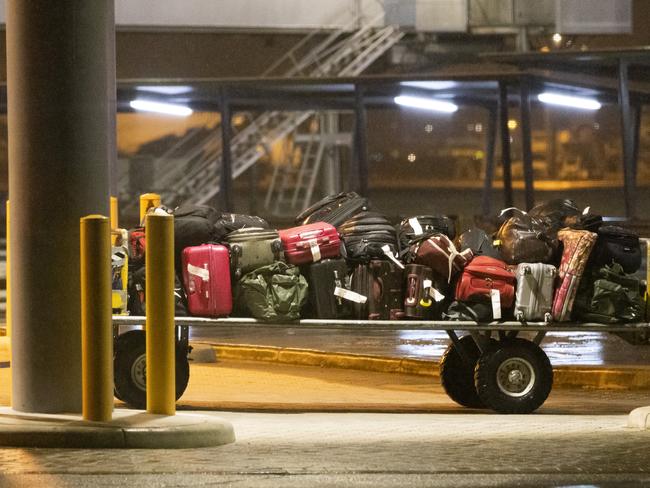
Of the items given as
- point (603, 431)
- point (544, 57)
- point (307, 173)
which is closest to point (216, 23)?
point (307, 173)

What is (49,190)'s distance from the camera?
789 cm

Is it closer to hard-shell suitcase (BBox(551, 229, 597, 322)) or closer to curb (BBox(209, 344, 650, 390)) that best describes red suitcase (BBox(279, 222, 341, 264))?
hard-shell suitcase (BBox(551, 229, 597, 322))

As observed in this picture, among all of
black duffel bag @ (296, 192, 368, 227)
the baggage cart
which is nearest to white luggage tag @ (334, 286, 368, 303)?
the baggage cart

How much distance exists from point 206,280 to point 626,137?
14656mm

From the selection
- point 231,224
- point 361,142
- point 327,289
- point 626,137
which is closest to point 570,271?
point 327,289

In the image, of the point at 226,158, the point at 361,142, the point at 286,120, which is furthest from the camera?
the point at 286,120

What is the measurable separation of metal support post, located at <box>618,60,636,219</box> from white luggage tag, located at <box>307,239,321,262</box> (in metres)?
13.5

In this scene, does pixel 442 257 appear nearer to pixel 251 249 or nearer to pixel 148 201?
pixel 251 249

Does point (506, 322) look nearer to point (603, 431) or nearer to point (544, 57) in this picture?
point (603, 431)

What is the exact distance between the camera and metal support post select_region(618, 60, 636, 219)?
2220 centimetres

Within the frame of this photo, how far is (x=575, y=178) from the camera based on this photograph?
171ft

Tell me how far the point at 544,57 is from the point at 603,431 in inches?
559

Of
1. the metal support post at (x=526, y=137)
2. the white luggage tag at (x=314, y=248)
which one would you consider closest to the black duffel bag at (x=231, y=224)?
the white luggage tag at (x=314, y=248)

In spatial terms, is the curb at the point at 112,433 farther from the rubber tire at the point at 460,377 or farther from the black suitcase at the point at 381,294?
the rubber tire at the point at 460,377
